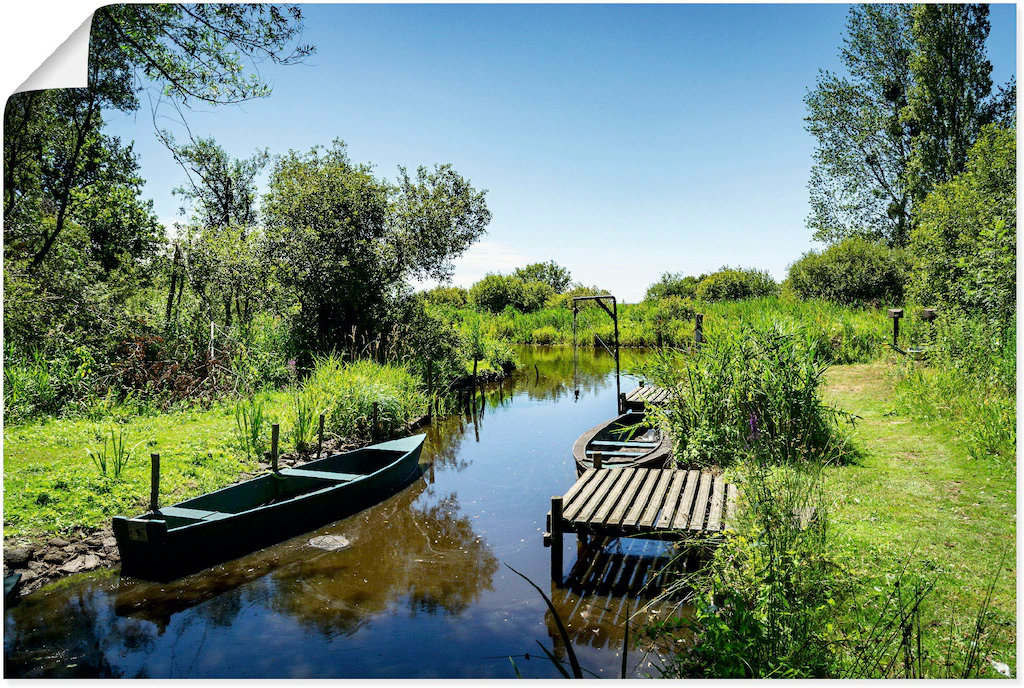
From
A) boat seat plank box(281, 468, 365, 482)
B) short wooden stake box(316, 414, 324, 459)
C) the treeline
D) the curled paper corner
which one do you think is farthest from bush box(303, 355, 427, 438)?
the curled paper corner

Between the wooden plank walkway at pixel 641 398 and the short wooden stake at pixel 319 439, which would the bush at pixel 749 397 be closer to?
the wooden plank walkway at pixel 641 398

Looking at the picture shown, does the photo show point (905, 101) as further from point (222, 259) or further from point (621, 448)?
point (222, 259)

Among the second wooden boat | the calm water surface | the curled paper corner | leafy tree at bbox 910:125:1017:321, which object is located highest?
the curled paper corner

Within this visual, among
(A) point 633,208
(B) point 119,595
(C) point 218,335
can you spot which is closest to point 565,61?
(A) point 633,208

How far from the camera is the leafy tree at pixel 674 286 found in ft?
71.7

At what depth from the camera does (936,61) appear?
3.39 m

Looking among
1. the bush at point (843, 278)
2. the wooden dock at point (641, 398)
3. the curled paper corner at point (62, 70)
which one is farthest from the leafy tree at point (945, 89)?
the wooden dock at point (641, 398)

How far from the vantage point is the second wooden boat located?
544 cm

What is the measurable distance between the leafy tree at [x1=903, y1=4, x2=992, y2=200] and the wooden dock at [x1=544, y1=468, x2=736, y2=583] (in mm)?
2262

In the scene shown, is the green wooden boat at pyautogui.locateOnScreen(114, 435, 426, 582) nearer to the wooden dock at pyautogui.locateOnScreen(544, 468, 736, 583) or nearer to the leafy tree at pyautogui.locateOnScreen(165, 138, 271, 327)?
the wooden dock at pyautogui.locateOnScreen(544, 468, 736, 583)

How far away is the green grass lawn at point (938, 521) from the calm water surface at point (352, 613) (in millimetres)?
1280

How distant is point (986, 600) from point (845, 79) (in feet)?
9.43

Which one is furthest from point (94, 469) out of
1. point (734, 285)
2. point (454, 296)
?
point (734, 285)

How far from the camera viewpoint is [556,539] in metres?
4.07
